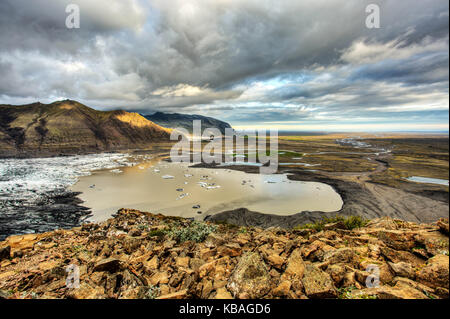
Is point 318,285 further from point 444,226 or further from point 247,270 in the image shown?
point 444,226

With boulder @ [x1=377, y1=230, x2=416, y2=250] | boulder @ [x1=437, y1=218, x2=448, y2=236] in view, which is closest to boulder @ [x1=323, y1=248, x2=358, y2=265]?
boulder @ [x1=377, y1=230, x2=416, y2=250]

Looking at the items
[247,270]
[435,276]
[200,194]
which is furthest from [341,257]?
[200,194]

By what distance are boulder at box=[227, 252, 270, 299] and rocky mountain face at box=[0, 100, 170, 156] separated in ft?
224

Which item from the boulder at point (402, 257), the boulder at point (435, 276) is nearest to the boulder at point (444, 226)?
the boulder at point (402, 257)

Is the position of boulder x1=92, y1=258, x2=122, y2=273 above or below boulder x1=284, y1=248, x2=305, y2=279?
below

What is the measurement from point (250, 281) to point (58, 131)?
8445 cm

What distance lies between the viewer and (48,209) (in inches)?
581

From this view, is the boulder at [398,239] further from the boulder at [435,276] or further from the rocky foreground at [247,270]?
the boulder at [435,276]

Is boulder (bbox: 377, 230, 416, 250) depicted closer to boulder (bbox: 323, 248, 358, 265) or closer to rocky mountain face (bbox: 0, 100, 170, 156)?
boulder (bbox: 323, 248, 358, 265)

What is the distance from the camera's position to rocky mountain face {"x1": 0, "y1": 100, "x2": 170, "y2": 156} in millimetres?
51750

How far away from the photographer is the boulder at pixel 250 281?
329cm

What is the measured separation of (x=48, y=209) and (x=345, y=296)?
21070mm

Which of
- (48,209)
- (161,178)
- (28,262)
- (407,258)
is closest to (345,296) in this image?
(407,258)

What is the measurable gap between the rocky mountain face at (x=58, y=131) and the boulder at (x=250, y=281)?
224 feet
